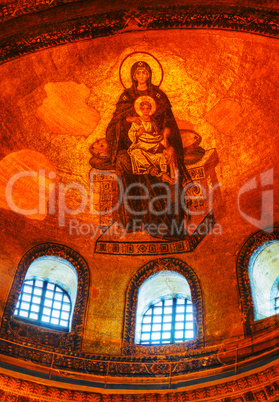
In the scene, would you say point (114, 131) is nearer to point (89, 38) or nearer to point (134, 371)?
point (89, 38)

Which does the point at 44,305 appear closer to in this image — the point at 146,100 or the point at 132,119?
the point at 132,119

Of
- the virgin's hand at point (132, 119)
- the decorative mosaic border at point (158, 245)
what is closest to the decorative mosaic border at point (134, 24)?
the virgin's hand at point (132, 119)

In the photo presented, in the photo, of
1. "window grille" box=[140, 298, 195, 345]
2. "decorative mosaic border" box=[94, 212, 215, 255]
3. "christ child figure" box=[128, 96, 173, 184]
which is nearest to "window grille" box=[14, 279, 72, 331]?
"decorative mosaic border" box=[94, 212, 215, 255]

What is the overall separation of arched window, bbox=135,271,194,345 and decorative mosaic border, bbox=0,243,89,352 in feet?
4.64

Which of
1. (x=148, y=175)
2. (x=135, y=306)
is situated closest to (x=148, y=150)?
(x=148, y=175)

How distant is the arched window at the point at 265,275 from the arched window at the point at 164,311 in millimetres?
1717

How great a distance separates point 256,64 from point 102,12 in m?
3.97

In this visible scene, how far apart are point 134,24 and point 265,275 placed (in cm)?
693

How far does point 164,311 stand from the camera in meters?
17.6

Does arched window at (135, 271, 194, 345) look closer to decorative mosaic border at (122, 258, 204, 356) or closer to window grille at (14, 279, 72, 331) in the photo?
decorative mosaic border at (122, 258, 204, 356)

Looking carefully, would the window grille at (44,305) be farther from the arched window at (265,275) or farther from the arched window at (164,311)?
the arched window at (265,275)

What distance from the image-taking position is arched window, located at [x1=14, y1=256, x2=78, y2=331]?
56.0 feet

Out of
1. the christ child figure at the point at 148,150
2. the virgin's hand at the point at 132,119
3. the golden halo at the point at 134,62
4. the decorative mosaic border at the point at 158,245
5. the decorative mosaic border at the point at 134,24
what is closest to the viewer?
the decorative mosaic border at the point at 134,24

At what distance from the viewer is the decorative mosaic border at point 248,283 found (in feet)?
51.0
